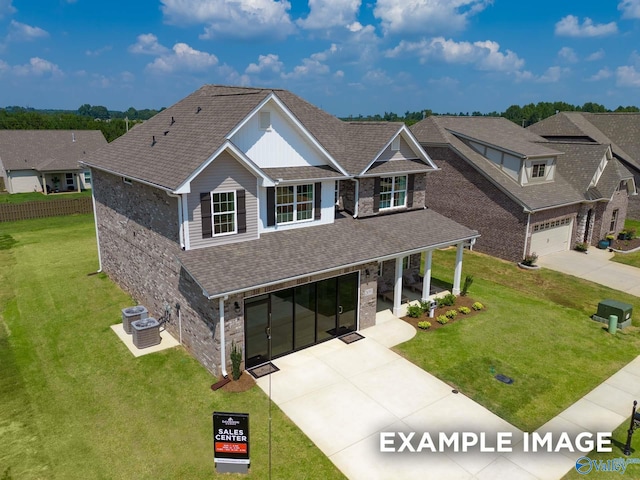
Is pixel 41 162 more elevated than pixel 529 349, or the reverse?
pixel 41 162

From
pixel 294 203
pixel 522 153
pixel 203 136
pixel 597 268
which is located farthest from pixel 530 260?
pixel 203 136

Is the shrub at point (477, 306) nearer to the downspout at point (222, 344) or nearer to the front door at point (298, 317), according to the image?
the front door at point (298, 317)

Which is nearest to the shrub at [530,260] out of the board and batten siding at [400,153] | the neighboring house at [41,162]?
the board and batten siding at [400,153]

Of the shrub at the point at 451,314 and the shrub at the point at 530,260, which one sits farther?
the shrub at the point at 530,260

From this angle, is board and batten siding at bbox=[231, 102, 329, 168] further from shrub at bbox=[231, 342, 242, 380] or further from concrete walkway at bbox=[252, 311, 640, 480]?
concrete walkway at bbox=[252, 311, 640, 480]

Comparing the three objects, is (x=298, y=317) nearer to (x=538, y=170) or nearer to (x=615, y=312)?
(x=615, y=312)

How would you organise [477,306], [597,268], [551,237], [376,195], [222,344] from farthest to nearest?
[551,237] < [597,268] < [376,195] < [477,306] < [222,344]
